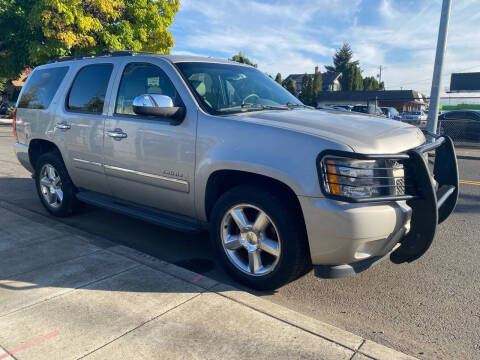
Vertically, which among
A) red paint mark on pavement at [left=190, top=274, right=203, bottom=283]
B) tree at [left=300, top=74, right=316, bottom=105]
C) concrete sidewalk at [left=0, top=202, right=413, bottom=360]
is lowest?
concrete sidewalk at [left=0, top=202, right=413, bottom=360]

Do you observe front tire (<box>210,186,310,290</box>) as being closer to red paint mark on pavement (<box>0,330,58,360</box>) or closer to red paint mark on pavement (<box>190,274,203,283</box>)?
red paint mark on pavement (<box>190,274,203,283</box>)

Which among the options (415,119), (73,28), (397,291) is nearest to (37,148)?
Result: (397,291)

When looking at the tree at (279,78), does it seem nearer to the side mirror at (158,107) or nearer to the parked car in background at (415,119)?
the parked car in background at (415,119)

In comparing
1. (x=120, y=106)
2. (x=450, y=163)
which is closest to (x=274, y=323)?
(x=450, y=163)

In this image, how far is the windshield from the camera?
365 centimetres

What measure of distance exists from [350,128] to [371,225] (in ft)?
2.57

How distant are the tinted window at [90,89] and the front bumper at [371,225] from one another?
273 centimetres

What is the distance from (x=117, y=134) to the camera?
401 cm

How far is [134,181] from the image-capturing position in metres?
3.98

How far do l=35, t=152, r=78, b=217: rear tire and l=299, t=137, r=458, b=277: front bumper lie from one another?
3.33 meters

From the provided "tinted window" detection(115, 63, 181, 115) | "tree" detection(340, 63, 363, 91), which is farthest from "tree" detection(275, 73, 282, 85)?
"tinted window" detection(115, 63, 181, 115)

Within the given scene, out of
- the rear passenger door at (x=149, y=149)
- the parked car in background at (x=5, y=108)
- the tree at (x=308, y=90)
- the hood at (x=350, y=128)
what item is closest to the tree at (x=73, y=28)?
the parked car in background at (x=5, y=108)

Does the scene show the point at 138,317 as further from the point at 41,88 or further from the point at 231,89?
the point at 41,88

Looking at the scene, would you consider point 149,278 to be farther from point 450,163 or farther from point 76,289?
point 450,163
